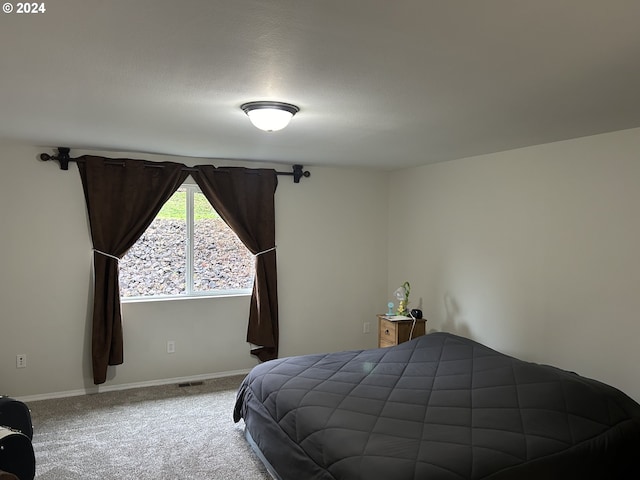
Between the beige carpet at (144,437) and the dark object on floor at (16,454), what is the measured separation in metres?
0.84

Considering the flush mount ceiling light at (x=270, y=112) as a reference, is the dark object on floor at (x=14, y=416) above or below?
below

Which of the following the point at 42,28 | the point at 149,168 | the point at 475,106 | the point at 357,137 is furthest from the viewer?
the point at 149,168

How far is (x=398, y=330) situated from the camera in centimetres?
471

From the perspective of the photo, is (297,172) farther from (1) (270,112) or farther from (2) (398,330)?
(1) (270,112)

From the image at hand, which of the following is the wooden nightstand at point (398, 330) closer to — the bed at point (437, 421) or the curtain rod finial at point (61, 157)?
the bed at point (437, 421)

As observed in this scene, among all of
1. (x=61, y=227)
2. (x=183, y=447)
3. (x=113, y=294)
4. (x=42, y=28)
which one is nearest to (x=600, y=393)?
(x=183, y=447)

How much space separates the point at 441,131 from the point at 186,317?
3061mm

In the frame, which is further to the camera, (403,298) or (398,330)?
(403,298)

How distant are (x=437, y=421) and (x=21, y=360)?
12.0 feet

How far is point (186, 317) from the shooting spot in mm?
4840

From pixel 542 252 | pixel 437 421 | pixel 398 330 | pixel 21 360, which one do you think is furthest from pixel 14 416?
pixel 542 252

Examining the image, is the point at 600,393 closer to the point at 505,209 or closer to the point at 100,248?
the point at 505,209

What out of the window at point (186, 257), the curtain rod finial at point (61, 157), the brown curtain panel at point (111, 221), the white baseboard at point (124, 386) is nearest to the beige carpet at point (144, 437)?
the white baseboard at point (124, 386)

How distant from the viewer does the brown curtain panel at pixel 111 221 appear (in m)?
4.38
